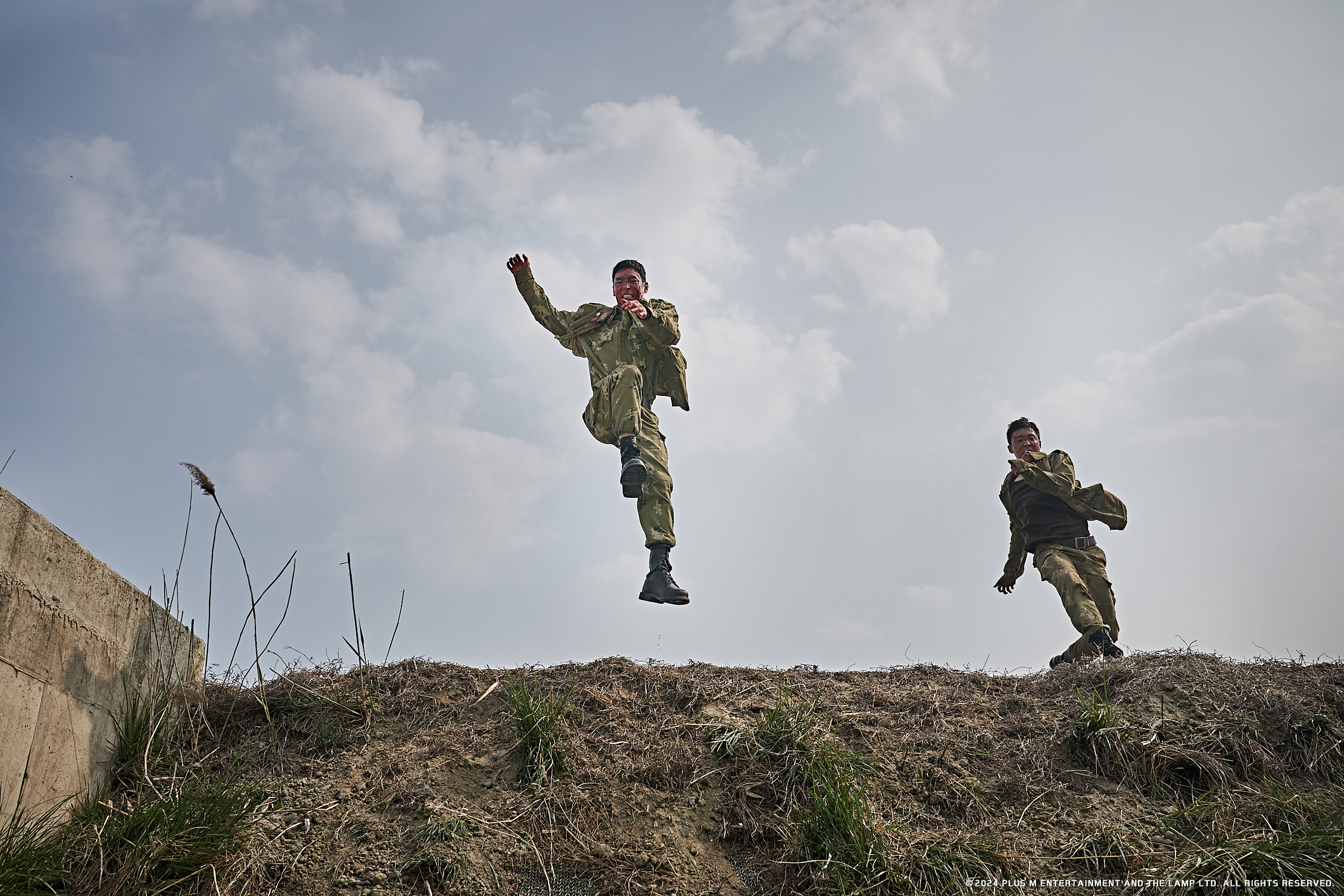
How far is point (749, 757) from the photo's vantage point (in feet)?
11.5

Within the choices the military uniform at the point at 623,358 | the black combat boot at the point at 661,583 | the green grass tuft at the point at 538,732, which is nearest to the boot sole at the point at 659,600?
the black combat boot at the point at 661,583

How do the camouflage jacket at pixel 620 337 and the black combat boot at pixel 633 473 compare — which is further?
the camouflage jacket at pixel 620 337

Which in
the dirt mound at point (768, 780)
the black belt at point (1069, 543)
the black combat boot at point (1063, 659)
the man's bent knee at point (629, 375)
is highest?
the man's bent knee at point (629, 375)

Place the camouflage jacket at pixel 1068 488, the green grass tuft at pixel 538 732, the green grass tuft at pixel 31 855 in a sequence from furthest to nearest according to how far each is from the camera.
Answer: the camouflage jacket at pixel 1068 488, the green grass tuft at pixel 538 732, the green grass tuft at pixel 31 855

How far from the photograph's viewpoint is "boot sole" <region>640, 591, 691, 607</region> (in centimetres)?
588

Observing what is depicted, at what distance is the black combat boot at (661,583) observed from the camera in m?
5.89

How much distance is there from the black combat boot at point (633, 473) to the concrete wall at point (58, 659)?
3.30m

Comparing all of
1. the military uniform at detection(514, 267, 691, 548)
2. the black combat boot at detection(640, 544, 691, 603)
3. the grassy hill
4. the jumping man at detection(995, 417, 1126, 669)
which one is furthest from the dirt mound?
the military uniform at detection(514, 267, 691, 548)

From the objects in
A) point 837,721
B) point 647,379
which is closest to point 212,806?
point 837,721

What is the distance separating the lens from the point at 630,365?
703 centimetres

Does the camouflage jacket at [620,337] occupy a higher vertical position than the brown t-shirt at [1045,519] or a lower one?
higher

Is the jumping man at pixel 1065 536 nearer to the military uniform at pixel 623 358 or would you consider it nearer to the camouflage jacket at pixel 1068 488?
the camouflage jacket at pixel 1068 488

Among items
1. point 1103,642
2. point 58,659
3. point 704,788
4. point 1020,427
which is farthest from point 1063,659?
point 58,659

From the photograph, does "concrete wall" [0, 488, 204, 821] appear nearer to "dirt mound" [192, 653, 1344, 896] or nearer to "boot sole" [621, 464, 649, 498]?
"dirt mound" [192, 653, 1344, 896]
